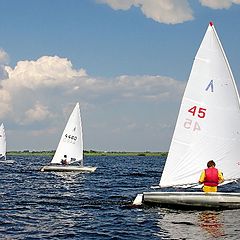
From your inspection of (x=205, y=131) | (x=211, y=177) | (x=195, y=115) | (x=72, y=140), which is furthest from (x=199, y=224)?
(x=72, y=140)

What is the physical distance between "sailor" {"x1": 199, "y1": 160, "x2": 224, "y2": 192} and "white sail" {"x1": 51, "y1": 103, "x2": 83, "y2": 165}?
39.0m

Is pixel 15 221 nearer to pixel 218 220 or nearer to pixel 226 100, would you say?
pixel 218 220

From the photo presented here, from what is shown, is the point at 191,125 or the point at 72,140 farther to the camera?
the point at 72,140

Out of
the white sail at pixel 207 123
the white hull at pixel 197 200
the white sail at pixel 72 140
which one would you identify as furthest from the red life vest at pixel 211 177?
the white sail at pixel 72 140

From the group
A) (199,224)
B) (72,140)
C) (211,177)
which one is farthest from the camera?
(72,140)

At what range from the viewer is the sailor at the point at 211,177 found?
2442 cm

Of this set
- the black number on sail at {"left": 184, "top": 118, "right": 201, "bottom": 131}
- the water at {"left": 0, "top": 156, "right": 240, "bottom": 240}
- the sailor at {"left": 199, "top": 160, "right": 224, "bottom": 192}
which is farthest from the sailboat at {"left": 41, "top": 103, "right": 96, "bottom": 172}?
the sailor at {"left": 199, "top": 160, "right": 224, "bottom": 192}

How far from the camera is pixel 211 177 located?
963 inches

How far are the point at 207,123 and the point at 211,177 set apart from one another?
2827mm

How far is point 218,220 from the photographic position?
22.8 metres

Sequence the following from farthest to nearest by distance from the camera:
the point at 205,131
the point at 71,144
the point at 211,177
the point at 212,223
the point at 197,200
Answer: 1. the point at 71,144
2. the point at 205,131
3. the point at 197,200
4. the point at 211,177
5. the point at 212,223

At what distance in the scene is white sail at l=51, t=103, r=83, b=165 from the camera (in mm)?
62812

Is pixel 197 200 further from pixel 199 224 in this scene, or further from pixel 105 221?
pixel 105 221

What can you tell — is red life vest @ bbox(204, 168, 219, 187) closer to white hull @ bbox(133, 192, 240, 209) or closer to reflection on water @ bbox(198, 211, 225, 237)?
white hull @ bbox(133, 192, 240, 209)
